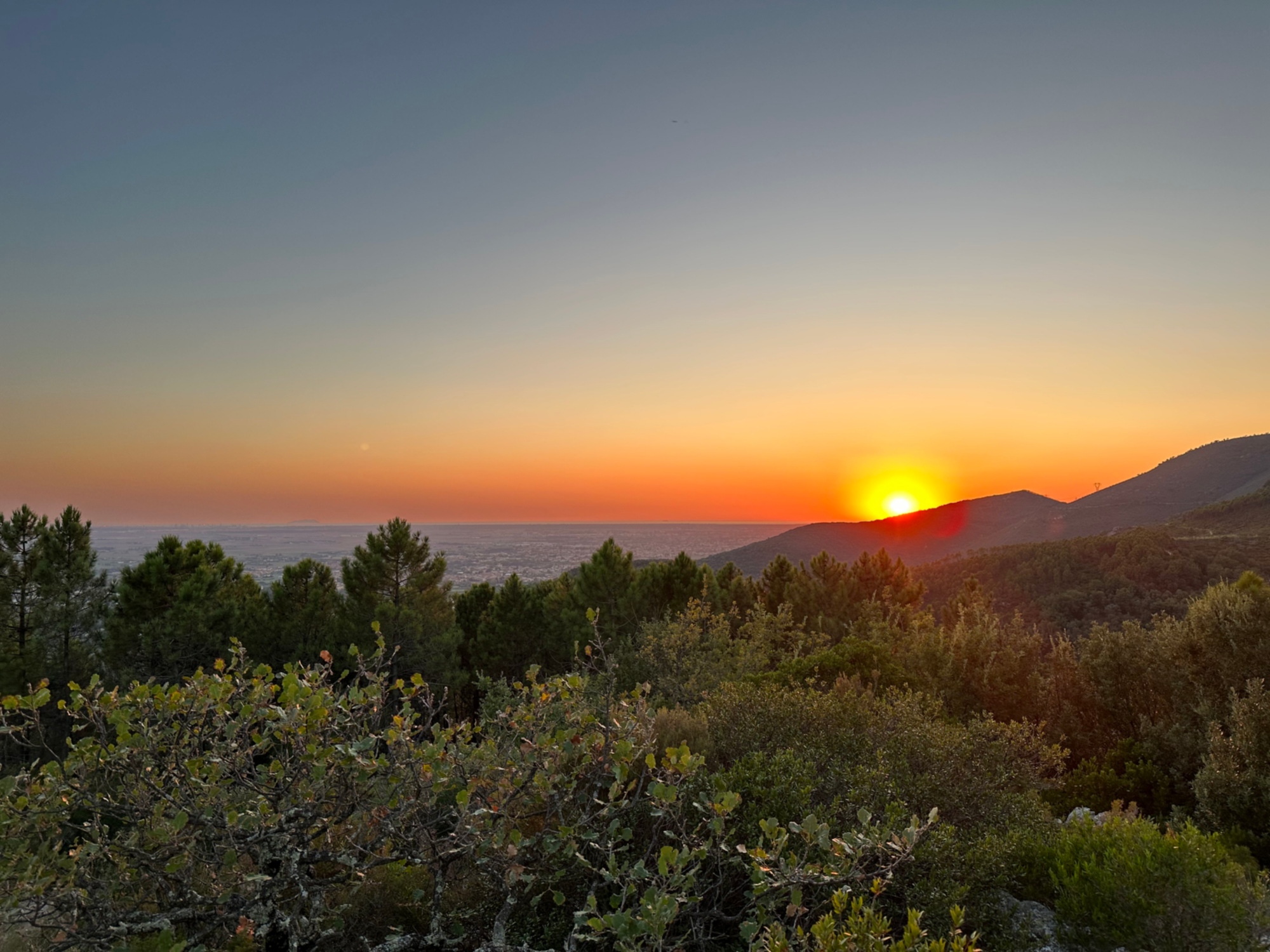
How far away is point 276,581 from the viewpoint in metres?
26.1

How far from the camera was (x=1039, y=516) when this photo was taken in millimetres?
104688

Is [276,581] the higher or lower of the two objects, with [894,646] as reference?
higher

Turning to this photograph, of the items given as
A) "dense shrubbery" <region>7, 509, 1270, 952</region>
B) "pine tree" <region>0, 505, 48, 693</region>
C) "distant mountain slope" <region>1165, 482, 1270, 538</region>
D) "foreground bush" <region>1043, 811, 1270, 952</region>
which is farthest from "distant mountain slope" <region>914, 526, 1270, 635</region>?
"pine tree" <region>0, 505, 48, 693</region>

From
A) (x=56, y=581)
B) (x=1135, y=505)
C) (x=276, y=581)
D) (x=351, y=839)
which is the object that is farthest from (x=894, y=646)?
(x=1135, y=505)

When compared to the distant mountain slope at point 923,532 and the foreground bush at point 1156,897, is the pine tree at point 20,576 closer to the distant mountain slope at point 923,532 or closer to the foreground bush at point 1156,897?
the foreground bush at point 1156,897

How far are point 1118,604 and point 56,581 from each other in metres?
51.0

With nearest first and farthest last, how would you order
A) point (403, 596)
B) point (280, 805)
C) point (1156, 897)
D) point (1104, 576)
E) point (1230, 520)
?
point (280, 805) → point (1156, 897) → point (403, 596) → point (1104, 576) → point (1230, 520)

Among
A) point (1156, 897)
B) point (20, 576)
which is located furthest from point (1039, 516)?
point (20, 576)

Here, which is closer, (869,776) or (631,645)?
(869,776)

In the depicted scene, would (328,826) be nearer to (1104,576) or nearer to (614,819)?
(614,819)

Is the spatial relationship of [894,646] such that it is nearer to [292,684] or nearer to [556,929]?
[556,929]

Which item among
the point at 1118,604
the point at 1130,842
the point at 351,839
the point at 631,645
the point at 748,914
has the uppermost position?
the point at 351,839

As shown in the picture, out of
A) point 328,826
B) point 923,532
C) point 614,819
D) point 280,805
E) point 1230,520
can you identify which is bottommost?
point 923,532

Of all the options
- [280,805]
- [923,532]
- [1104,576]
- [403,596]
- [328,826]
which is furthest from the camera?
[923,532]
